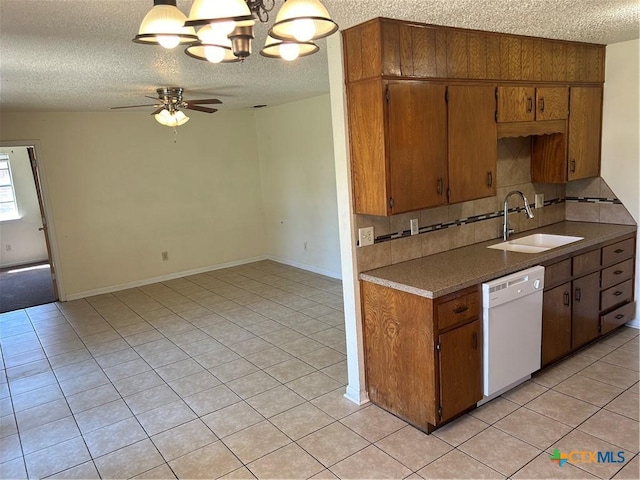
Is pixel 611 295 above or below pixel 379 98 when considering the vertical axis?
below

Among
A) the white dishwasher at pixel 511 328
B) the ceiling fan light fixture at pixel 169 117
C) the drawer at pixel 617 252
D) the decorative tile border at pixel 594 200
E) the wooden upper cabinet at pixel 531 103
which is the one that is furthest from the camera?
the ceiling fan light fixture at pixel 169 117

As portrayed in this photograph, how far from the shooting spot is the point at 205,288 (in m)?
6.26

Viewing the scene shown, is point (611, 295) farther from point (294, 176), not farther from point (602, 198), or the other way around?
point (294, 176)

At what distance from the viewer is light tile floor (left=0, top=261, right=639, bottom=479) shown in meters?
2.51

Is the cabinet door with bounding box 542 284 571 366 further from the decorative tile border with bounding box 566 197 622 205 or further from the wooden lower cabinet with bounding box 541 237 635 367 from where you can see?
the decorative tile border with bounding box 566 197 622 205

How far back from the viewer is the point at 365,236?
296 cm

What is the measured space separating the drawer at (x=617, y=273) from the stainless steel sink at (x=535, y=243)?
0.41 meters

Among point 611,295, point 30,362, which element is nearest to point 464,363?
point 611,295

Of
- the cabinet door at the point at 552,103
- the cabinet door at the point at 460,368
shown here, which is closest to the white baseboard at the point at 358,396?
the cabinet door at the point at 460,368

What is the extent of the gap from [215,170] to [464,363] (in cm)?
527

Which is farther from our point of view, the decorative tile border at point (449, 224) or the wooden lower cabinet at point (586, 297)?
the wooden lower cabinet at point (586, 297)

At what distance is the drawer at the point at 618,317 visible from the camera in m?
3.73

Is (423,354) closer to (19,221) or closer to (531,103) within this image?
(531,103)

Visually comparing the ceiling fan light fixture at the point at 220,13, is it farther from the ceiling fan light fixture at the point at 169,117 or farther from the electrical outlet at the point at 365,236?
the ceiling fan light fixture at the point at 169,117
